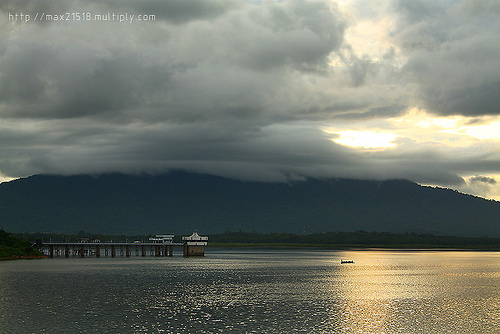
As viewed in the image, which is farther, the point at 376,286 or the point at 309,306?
the point at 376,286

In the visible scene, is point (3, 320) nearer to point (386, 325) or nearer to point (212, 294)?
point (212, 294)

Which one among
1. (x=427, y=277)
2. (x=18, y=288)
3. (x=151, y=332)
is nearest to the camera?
(x=151, y=332)

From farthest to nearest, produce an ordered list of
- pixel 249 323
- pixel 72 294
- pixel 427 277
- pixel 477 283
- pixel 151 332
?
1. pixel 427 277
2. pixel 477 283
3. pixel 72 294
4. pixel 249 323
5. pixel 151 332

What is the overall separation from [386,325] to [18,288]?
6337 centimetres

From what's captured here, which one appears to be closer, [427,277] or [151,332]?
[151,332]

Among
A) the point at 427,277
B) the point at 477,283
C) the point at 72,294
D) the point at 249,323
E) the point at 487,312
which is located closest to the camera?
the point at 249,323

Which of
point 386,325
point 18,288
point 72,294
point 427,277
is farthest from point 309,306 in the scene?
point 427,277

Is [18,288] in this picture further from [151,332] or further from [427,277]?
[427,277]

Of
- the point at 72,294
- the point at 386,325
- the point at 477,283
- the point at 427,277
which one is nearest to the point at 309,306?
the point at 386,325

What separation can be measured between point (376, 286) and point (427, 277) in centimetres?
3014

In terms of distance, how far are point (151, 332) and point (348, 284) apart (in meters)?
68.3

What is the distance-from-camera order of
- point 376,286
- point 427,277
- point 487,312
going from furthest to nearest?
1. point 427,277
2. point 376,286
3. point 487,312

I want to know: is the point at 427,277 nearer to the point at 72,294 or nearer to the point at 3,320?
the point at 72,294

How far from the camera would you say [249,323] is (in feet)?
214
